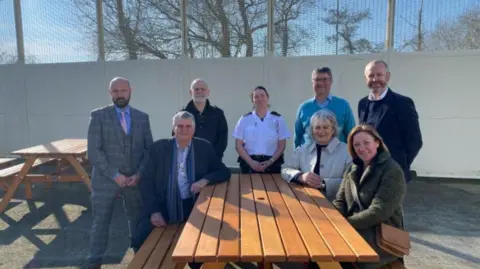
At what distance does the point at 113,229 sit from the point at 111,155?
1.36m

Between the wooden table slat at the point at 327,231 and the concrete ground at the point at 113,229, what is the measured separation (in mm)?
1333

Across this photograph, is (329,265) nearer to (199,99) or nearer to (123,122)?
(123,122)

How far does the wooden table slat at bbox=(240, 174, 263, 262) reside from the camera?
4.77 ft

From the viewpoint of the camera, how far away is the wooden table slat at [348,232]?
1448 millimetres

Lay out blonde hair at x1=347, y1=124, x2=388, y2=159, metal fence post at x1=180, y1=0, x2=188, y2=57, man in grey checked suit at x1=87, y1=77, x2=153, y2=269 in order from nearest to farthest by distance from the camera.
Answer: blonde hair at x1=347, y1=124, x2=388, y2=159
man in grey checked suit at x1=87, y1=77, x2=153, y2=269
metal fence post at x1=180, y1=0, x2=188, y2=57

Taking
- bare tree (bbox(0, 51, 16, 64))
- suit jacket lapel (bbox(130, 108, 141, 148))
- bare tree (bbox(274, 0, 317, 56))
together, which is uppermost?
bare tree (bbox(274, 0, 317, 56))

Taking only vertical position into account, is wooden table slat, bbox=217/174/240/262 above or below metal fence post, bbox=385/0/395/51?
below

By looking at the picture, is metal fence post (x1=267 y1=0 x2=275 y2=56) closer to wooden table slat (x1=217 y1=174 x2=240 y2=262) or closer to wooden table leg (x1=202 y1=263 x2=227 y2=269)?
wooden table slat (x1=217 y1=174 x2=240 y2=262)

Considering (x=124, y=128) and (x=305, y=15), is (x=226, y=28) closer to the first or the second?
(x=305, y=15)

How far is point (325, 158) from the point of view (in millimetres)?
2463

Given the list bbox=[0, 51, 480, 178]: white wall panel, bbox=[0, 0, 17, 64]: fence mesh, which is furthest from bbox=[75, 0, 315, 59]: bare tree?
bbox=[0, 0, 17, 64]: fence mesh

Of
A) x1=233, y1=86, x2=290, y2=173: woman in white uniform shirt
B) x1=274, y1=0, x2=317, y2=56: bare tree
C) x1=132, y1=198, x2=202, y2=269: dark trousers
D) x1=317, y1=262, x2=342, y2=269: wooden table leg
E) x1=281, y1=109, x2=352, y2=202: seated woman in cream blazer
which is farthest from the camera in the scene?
x1=274, y1=0, x2=317, y2=56: bare tree

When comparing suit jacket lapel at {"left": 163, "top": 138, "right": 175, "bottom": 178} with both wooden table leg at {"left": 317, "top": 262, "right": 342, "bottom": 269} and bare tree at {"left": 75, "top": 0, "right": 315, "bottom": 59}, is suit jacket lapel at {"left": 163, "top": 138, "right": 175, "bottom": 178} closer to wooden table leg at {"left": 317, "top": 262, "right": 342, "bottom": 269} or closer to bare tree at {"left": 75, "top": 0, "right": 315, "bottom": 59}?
wooden table leg at {"left": 317, "top": 262, "right": 342, "bottom": 269}

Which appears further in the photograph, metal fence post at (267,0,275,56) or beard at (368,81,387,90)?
metal fence post at (267,0,275,56)
